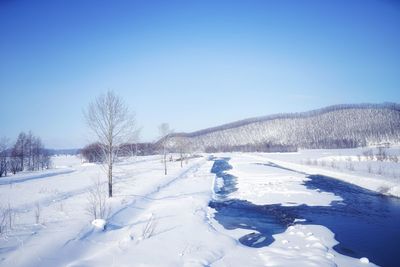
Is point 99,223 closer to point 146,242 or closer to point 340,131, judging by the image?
point 146,242

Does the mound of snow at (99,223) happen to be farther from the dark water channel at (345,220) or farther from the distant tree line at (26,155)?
the distant tree line at (26,155)

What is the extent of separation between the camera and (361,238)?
35.3ft

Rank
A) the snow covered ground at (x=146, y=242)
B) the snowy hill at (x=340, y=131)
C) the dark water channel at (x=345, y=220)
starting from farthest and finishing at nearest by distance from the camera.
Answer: the snowy hill at (x=340, y=131) < the dark water channel at (x=345, y=220) < the snow covered ground at (x=146, y=242)

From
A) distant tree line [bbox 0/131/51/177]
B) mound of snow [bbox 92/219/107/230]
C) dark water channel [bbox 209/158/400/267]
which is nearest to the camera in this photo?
dark water channel [bbox 209/158/400/267]

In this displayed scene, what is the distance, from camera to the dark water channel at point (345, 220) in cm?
966

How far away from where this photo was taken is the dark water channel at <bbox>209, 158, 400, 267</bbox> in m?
9.66

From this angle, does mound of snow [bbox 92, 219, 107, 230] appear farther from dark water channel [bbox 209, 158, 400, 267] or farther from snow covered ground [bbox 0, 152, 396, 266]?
dark water channel [bbox 209, 158, 400, 267]

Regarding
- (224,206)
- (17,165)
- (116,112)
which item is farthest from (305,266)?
(17,165)

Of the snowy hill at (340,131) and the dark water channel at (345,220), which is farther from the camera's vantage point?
the snowy hill at (340,131)

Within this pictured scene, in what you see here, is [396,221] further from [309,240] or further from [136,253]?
[136,253]

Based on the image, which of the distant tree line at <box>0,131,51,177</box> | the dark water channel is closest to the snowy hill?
the distant tree line at <box>0,131,51,177</box>

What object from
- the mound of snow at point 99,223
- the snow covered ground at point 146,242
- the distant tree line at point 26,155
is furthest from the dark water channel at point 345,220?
the distant tree line at point 26,155

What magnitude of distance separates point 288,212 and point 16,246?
506 inches

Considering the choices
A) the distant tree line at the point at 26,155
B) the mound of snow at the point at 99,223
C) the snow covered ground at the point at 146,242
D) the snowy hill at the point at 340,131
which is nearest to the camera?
the snow covered ground at the point at 146,242
